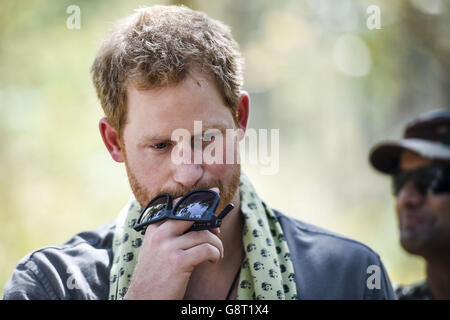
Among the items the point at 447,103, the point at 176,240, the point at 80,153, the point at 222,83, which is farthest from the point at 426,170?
the point at 80,153

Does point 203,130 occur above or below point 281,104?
above

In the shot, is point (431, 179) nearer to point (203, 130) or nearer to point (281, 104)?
point (203, 130)

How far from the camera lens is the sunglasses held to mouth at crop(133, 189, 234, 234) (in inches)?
70.4

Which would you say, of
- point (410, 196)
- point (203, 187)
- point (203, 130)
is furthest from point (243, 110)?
point (410, 196)

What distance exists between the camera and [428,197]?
→ 2.45m

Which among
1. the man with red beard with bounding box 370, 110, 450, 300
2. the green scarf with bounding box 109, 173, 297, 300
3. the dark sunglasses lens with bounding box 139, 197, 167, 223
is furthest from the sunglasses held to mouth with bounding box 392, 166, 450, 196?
the dark sunglasses lens with bounding box 139, 197, 167, 223

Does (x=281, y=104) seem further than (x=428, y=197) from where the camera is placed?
Yes

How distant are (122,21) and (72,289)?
3.57 ft

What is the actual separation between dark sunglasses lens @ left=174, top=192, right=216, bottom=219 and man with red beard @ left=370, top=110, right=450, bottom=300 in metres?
1.12

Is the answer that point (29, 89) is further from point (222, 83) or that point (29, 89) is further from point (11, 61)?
point (222, 83)

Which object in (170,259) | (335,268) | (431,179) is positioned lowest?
(335,268)

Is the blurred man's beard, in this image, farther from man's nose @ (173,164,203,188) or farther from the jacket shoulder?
the jacket shoulder

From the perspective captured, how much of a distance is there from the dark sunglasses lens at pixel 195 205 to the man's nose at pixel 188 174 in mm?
75

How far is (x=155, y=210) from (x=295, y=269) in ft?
2.15
